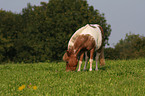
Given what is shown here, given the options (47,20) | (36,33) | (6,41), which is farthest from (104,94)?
(6,41)

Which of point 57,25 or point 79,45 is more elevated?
point 57,25

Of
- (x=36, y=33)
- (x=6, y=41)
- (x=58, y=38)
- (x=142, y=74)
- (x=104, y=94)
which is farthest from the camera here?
(x=6, y=41)

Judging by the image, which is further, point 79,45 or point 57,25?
point 57,25

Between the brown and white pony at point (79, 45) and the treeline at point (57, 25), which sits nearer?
the brown and white pony at point (79, 45)

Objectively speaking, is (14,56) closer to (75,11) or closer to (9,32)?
(9,32)

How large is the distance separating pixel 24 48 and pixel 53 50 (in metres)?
12.1

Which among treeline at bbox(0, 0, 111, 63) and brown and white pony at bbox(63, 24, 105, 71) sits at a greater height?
treeline at bbox(0, 0, 111, 63)

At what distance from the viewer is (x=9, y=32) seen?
43094mm

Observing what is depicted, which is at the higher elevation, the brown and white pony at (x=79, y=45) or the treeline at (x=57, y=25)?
the treeline at (x=57, y=25)

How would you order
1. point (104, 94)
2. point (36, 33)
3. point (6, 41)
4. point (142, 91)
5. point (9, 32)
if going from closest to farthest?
point (104, 94) → point (142, 91) → point (36, 33) → point (6, 41) → point (9, 32)

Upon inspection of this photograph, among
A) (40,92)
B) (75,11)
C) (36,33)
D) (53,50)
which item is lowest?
(40,92)

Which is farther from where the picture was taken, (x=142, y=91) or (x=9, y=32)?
(x=9, y=32)

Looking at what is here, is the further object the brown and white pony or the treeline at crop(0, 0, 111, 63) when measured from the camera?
the treeline at crop(0, 0, 111, 63)

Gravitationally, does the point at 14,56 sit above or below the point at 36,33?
below
